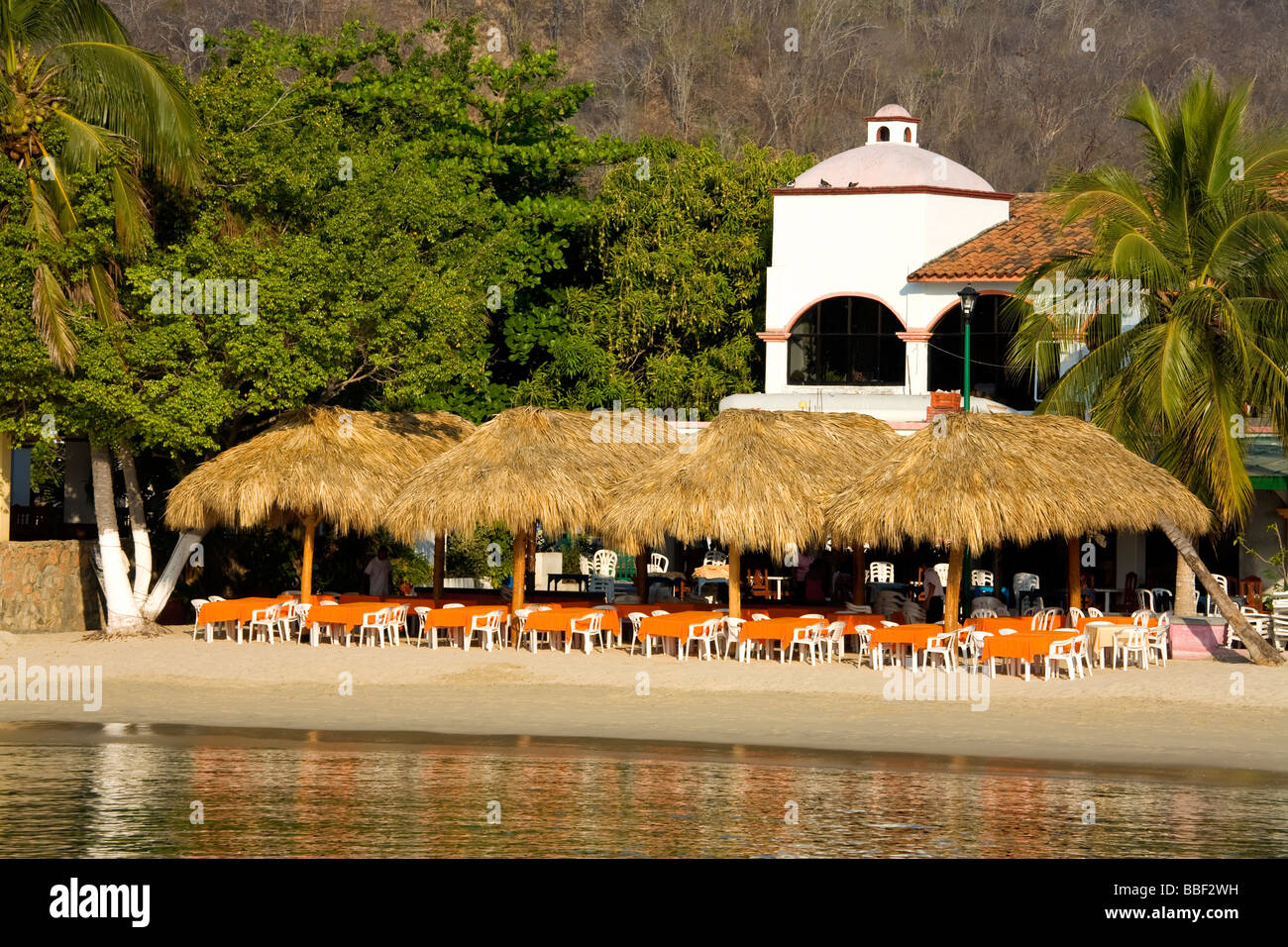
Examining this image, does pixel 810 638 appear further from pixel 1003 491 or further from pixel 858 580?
pixel 858 580

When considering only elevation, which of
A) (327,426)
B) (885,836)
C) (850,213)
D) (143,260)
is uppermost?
(850,213)

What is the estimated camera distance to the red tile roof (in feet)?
104

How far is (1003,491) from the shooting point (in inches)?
832

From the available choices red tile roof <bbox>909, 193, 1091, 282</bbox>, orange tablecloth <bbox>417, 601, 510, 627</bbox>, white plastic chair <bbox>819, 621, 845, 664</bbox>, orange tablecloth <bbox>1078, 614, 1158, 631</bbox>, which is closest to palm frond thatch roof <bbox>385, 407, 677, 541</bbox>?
orange tablecloth <bbox>417, 601, 510, 627</bbox>

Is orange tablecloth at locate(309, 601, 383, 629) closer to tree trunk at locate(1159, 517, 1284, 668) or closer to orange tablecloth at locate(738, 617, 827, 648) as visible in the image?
orange tablecloth at locate(738, 617, 827, 648)

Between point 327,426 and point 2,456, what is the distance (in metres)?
5.52

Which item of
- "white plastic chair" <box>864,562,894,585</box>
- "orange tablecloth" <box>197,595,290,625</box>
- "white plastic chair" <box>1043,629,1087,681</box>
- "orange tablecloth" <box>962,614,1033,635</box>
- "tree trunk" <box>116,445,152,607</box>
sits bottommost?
"white plastic chair" <box>1043,629,1087,681</box>

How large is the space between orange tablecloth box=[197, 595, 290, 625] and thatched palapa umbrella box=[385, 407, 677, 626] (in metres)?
2.52

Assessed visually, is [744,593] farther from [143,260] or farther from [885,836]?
[885,836]

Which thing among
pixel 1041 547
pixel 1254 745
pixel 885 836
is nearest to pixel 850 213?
pixel 1041 547

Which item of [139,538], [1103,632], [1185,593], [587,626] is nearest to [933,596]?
[1185,593]

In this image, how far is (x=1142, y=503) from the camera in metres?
21.5

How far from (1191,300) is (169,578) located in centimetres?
1544

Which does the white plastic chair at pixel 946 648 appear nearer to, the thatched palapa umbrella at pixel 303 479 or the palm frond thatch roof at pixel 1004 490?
the palm frond thatch roof at pixel 1004 490
